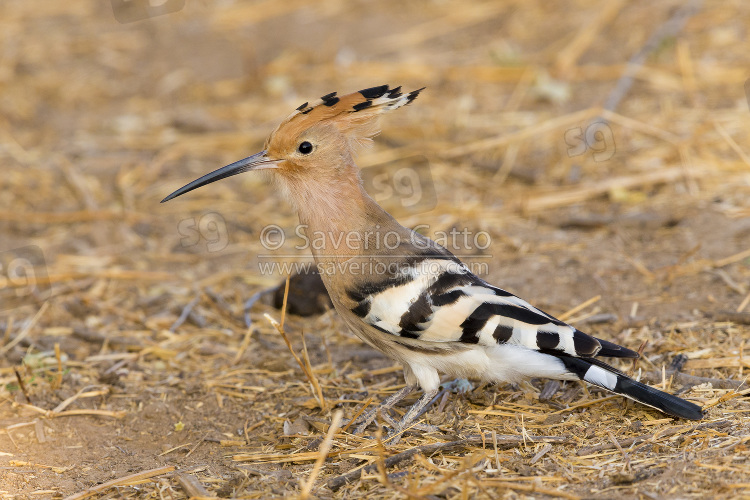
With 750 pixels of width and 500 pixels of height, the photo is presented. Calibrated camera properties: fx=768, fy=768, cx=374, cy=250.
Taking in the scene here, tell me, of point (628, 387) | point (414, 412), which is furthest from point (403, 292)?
point (628, 387)

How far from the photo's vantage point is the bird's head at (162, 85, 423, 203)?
9.68ft

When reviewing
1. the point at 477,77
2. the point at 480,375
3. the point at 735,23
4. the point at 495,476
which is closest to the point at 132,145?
the point at 477,77

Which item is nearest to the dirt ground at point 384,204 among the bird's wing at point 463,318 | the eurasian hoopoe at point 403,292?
the eurasian hoopoe at point 403,292

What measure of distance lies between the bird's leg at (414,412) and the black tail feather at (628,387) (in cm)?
51

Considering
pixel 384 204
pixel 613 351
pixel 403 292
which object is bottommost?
pixel 613 351

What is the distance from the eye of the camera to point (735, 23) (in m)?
6.25

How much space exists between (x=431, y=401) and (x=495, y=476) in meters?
0.54

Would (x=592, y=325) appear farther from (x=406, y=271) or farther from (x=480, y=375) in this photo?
(x=406, y=271)

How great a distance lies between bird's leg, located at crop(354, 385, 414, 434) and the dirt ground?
0.35ft

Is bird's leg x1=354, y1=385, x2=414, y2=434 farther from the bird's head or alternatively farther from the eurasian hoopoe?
the bird's head

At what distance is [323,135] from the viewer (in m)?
3.01

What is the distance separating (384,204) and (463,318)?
2.24 meters

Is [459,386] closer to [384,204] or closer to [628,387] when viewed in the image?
[628,387]

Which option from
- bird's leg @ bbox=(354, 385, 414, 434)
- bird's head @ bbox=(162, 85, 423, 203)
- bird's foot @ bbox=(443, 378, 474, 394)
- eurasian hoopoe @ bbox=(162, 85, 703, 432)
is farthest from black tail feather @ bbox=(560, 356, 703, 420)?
bird's head @ bbox=(162, 85, 423, 203)
